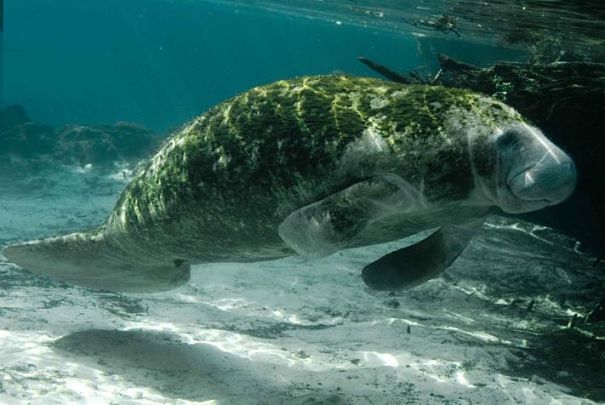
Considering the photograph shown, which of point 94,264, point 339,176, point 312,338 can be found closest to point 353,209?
point 339,176

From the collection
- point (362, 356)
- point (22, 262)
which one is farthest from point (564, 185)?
point (22, 262)

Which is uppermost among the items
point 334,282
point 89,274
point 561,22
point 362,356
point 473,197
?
point 561,22

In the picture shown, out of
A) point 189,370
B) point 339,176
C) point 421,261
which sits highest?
point 339,176

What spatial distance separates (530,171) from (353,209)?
1024 mm

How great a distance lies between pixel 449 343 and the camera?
17.9 feet

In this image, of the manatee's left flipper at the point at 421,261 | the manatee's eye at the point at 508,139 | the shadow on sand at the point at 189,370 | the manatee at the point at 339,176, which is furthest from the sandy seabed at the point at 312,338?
the manatee's eye at the point at 508,139

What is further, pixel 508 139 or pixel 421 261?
pixel 421 261

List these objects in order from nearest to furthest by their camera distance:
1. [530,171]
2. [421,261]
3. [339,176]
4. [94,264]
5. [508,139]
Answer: [530,171], [508,139], [339,176], [421,261], [94,264]

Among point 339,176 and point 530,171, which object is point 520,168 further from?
point 339,176

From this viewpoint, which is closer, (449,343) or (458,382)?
(458,382)

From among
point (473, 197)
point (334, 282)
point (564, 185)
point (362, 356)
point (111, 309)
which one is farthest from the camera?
point (334, 282)

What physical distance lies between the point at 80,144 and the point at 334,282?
16.3 metres

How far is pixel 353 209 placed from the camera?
10.3ft

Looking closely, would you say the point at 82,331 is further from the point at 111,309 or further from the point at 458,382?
the point at 458,382
